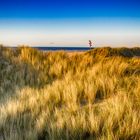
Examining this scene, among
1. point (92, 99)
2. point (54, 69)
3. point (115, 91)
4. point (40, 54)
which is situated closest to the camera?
point (92, 99)

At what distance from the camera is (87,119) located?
5066 mm

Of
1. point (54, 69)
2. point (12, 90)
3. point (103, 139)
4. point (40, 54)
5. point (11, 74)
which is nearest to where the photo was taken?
point (103, 139)

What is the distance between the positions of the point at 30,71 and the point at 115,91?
4710mm

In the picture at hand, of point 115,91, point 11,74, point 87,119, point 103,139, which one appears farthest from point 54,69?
point 103,139

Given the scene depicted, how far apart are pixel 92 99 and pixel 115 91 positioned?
0.80m

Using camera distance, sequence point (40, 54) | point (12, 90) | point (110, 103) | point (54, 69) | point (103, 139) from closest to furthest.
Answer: point (103, 139), point (110, 103), point (12, 90), point (54, 69), point (40, 54)

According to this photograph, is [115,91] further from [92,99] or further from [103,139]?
[103,139]

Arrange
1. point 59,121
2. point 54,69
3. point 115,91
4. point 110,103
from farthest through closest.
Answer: point 54,69 < point 115,91 < point 110,103 < point 59,121

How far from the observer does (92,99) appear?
6820 millimetres

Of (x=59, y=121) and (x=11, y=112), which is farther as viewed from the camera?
(x=11, y=112)

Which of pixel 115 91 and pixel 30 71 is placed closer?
pixel 115 91

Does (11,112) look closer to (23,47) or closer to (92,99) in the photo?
(92,99)

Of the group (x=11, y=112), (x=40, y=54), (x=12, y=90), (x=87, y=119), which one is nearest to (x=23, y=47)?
(x=40, y=54)

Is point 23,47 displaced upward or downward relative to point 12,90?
upward
